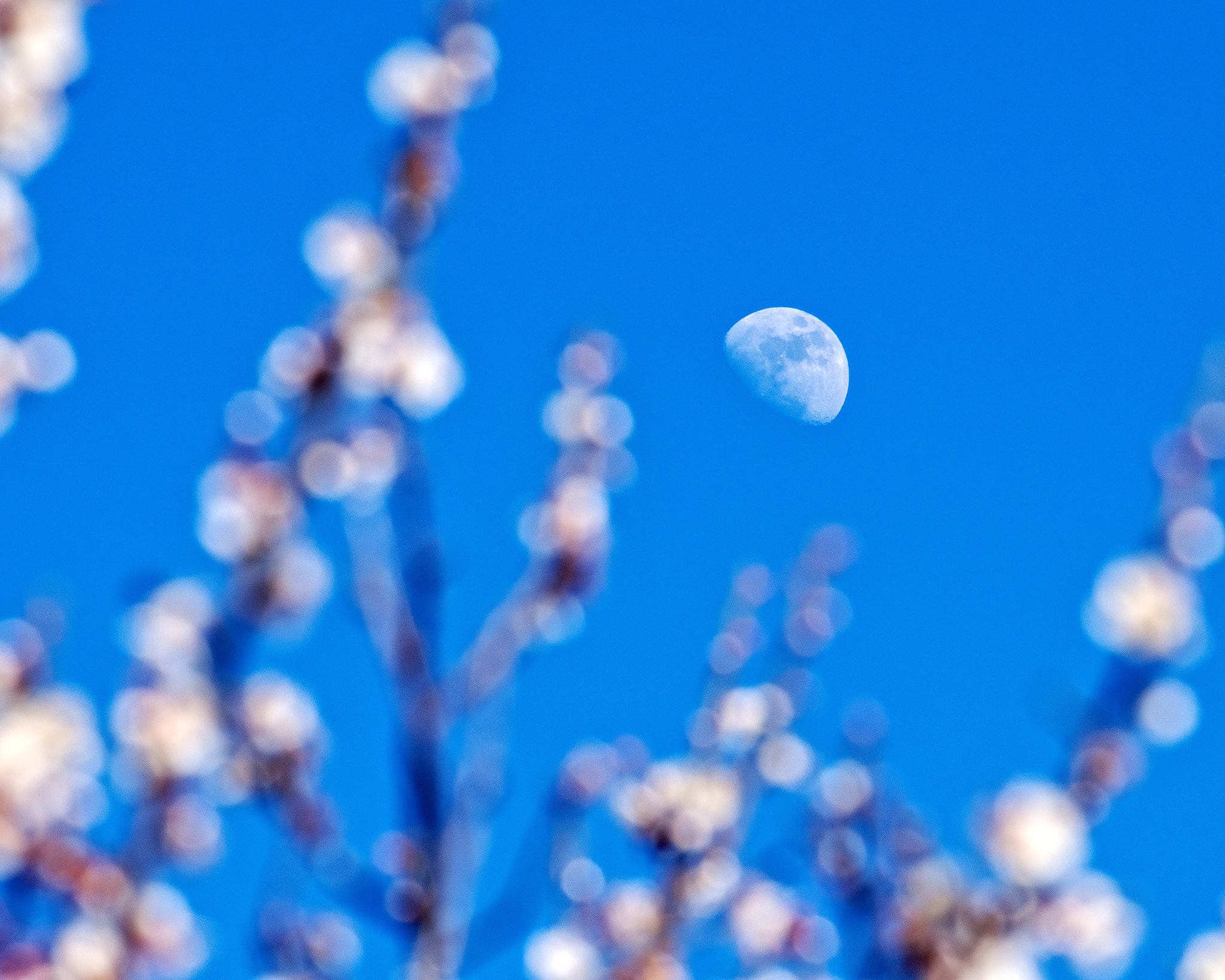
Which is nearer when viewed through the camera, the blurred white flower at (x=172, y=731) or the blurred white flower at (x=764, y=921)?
the blurred white flower at (x=172, y=731)

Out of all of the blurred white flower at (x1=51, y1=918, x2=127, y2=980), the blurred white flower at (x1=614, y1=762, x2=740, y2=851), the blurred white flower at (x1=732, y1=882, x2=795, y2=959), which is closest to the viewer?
the blurred white flower at (x1=51, y1=918, x2=127, y2=980)

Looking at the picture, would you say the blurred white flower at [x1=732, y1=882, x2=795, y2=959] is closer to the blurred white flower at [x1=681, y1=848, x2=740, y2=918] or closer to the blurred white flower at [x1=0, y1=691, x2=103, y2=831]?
the blurred white flower at [x1=681, y1=848, x2=740, y2=918]

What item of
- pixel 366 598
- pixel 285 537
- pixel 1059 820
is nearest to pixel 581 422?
pixel 285 537

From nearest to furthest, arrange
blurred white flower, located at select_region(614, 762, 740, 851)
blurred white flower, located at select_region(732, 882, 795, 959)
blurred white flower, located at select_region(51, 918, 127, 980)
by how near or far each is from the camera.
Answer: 1. blurred white flower, located at select_region(51, 918, 127, 980)
2. blurred white flower, located at select_region(614, 762, 740, 851)
3. blurred white flower, located at select_region(732, 882, 795, 959)

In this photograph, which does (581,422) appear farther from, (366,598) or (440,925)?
(440,925)

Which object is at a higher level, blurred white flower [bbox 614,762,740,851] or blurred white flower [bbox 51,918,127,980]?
blurred white flower [bbox 614,762,740,851]

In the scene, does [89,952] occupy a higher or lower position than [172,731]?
lower

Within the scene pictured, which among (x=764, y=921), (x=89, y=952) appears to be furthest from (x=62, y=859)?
(x=764, y=921)

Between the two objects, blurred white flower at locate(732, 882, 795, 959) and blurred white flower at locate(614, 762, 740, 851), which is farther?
blurred white flower at locate(732, 882, 795, 959)

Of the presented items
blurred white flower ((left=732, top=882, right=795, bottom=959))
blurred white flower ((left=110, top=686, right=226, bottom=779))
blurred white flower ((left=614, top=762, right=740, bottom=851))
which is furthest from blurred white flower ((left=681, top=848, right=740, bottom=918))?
blurred white flower ((left=110, top=686, right=226, bottom=779))

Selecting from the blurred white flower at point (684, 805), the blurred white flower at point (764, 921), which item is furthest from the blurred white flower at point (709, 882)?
the blurred white flower at point (764, 921)

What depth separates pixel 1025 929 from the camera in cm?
350

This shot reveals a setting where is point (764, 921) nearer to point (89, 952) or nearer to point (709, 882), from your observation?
point (709, 882)

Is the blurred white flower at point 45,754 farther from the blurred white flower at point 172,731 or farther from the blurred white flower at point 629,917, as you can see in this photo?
the blurred white flower at point 629,917
